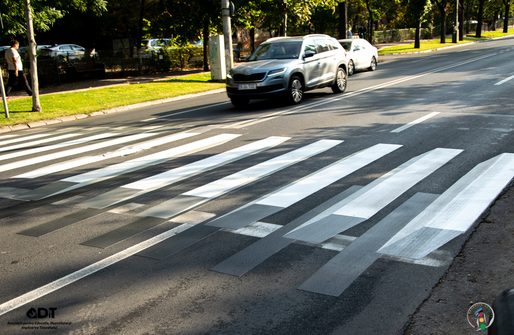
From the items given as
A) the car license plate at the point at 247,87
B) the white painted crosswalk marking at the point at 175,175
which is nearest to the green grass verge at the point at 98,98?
the car license plate at the point at 247,87

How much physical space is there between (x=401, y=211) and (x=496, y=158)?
2991 mm

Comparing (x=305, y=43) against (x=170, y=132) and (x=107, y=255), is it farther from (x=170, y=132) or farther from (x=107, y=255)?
(x=107, y=255)

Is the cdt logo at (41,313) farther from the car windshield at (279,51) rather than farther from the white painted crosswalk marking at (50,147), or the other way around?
the car windshield at (279,51)

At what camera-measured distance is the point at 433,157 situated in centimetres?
822

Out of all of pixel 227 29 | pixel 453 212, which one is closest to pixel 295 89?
pixel 227 29

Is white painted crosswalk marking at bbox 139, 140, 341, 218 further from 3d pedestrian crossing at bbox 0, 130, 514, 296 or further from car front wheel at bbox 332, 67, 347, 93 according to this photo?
car front wheel at bbox 332, 67, 347, 93

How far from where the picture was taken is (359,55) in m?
25.3

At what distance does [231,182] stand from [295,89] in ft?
27.8

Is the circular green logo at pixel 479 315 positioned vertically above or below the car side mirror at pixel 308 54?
below

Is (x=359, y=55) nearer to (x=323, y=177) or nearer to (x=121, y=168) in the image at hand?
(x=121, y=168)

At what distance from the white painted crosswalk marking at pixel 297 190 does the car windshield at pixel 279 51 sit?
7695mm

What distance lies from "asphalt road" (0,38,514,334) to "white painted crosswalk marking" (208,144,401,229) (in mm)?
32

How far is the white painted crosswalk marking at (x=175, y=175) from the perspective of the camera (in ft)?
22.8

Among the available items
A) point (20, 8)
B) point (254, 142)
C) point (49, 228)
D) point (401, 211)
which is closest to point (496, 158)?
point (401, 211)
